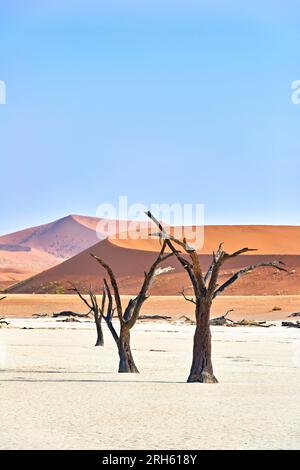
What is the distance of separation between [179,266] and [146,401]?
85.0m

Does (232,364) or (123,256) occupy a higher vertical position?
(123,256)

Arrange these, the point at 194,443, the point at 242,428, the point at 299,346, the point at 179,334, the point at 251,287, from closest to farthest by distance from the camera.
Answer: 1. the point at 194,443
2. the point at 242,428
3. the point at 299,346
4. the point at 179,334
5. the point at 251,287

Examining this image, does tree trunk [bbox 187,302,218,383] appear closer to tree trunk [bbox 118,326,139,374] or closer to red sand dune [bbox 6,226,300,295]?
tree trunk [bbox 118,326,139,374]

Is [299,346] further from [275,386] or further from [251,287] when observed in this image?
[251,287]

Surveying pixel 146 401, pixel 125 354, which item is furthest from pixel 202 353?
pixel 146 401

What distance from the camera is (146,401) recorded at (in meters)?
12.6

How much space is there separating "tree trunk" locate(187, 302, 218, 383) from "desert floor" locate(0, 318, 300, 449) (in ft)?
0.95

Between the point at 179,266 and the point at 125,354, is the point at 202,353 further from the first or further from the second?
the point at 179,266

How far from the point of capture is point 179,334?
35062 millimetres

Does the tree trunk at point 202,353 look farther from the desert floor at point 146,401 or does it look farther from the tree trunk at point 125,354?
the tree trunk at point 125,354

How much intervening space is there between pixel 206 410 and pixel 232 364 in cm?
873

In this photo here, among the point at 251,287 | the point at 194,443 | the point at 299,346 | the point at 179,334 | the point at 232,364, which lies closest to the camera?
the point at 194,443
